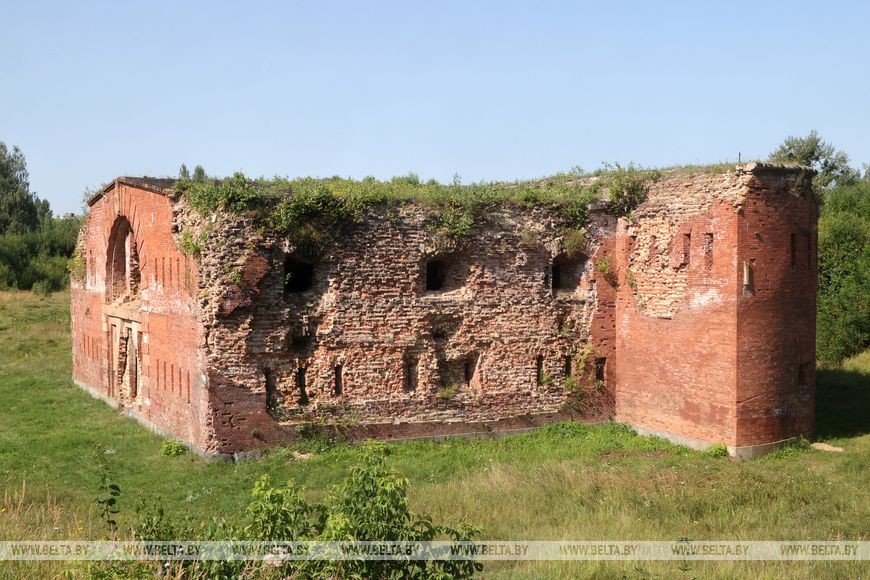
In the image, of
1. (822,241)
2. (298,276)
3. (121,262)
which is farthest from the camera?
(822,241)

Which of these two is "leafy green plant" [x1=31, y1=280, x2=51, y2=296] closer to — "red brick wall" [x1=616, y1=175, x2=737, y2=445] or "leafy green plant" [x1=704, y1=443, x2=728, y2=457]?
"red brick wall" [x1=616, y1=175, x2=737, y2=445]

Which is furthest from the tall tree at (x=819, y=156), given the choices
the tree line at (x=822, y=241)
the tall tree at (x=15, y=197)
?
the tall tree at (x=15, y=197)

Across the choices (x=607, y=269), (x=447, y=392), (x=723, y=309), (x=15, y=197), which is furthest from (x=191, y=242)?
(x=15, y=197)

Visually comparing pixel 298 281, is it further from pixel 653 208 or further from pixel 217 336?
pixel 653 208

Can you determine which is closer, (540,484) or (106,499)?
(106,499)

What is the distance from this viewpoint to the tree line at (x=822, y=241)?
21797 mm

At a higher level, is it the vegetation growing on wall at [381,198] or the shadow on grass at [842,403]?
the vegetation growing on wall at [381,198]

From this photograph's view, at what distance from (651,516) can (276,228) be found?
302 inches

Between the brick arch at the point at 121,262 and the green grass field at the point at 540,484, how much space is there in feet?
9.80

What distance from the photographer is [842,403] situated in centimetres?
1653

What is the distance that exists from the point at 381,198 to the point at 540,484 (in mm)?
6072

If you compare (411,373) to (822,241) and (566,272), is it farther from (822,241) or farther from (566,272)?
(822,241)

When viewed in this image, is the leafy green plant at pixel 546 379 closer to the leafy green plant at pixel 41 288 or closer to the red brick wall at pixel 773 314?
the red brick wall at pixel 773 314

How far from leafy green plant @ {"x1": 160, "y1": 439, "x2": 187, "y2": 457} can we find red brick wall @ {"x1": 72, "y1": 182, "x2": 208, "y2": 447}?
0.20m
